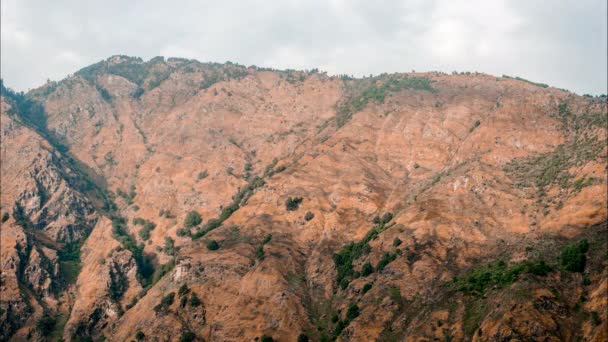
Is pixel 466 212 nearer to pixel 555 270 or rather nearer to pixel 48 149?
pixel 555 270

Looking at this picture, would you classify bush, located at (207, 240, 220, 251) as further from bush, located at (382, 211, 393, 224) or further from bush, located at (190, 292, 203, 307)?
bush, located at (382, 211, 393, 224)

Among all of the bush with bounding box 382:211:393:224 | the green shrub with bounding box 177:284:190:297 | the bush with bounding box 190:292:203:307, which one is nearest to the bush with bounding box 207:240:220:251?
Answer: the green shrub with bounding box 177:284:190:297

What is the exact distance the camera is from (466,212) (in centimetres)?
10638

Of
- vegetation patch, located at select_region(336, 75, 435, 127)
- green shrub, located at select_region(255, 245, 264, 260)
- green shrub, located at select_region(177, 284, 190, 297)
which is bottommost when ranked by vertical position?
green shrub, located at select_region(177, 284, 190, 297)

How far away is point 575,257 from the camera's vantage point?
261 feet

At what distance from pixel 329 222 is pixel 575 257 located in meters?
53.6

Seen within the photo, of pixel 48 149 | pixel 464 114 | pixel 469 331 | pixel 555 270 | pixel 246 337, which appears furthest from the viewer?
pixel 48 149

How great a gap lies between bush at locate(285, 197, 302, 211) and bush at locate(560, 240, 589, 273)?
60.7 meters

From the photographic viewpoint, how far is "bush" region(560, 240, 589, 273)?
78312 mm

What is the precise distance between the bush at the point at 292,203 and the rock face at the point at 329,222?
0.54 m

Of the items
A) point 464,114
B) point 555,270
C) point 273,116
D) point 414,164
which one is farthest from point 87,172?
point 555,270

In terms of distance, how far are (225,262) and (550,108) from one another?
92.5 metres

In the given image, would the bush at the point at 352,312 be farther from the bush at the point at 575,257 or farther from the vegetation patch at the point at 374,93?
the vegetation patch at the point at 374,93

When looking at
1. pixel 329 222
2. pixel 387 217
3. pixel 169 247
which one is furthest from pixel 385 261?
pixel 169 247
